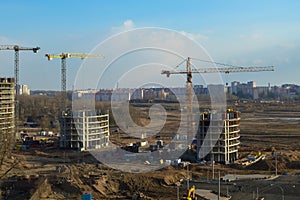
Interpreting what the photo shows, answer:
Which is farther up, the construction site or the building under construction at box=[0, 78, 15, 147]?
the building under construction at box=[0, 78, 15, 147]

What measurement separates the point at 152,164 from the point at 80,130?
5404 millimetres

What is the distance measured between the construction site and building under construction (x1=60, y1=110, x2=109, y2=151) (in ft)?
0.14

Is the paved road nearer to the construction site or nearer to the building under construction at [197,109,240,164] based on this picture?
the construction site

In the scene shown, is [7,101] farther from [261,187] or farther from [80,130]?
[261,187]

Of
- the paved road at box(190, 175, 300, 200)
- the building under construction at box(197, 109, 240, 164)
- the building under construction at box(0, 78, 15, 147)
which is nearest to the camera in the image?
the paved road at box(190, 175, 300, 200)

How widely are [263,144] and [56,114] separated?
23.8m

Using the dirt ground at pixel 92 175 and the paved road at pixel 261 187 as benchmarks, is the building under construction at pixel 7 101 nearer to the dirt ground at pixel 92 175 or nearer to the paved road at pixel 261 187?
the dirt ground at pixel 92 175

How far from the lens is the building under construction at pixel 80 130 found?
22719 millimetres

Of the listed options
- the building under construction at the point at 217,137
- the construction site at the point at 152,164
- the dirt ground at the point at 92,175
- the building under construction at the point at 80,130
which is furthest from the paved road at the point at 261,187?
the building under construction at the point at 80,130

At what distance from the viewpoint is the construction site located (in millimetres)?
13719

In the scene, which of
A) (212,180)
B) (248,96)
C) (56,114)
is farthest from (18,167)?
(248,96)

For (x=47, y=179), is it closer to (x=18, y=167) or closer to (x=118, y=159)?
(x=18, y=167)

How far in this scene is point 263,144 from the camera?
26.1m

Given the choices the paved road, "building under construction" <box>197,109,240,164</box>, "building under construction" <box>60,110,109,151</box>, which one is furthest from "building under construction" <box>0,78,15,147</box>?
the paved road
